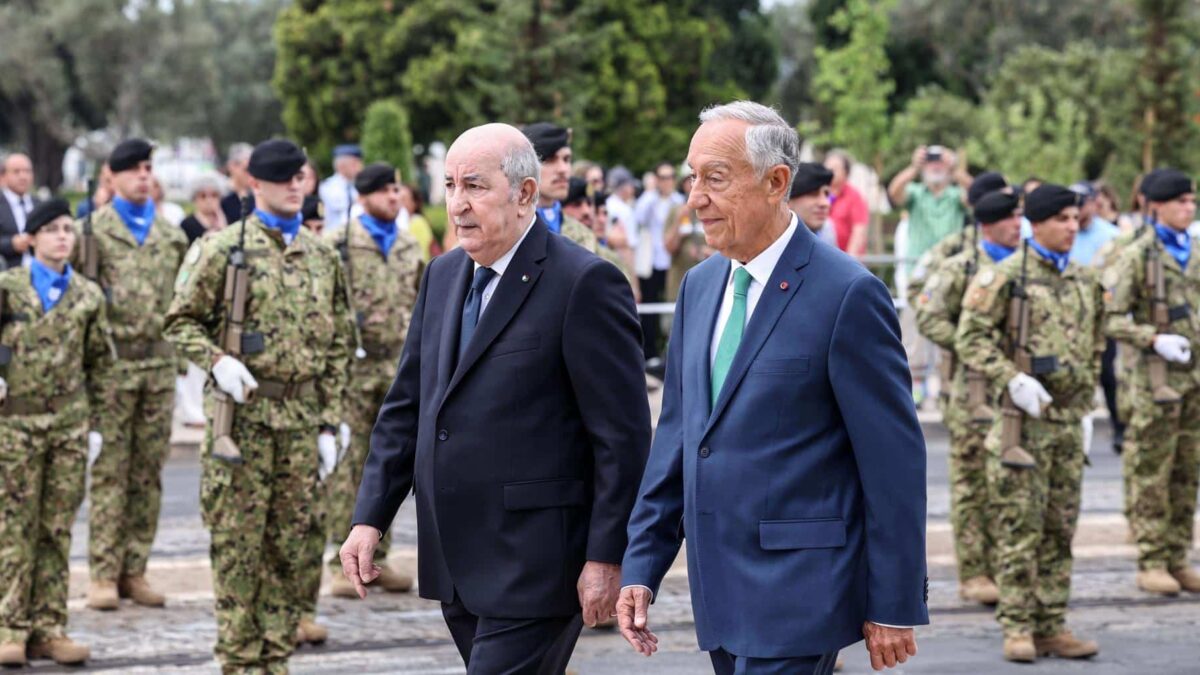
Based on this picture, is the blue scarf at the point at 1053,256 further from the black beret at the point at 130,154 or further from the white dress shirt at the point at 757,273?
the black beret at the point at 130,154

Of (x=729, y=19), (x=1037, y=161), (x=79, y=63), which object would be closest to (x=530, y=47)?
(x=1037, y=161)

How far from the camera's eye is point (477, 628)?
212 inches

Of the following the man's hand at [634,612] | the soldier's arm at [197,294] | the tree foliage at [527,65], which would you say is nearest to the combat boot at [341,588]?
the soldier's arm at [197,294]

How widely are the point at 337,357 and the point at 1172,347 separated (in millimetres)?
4904

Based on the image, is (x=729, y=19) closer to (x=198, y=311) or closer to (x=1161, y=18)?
(x=1161, y=18)

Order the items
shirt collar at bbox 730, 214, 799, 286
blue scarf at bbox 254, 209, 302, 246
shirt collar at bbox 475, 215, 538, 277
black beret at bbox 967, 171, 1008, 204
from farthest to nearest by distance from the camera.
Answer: black beret at bbox 967, 171, 1008, 204 < blue scarf at bbox 254, 209, 302, 246 < shirt collar at bbox 475, 215, 538, 277 < shirt collar at bbox 730, 214, 799, 286

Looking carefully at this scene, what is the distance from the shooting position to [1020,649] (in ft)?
28.5

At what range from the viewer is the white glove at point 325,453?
8.13 metres

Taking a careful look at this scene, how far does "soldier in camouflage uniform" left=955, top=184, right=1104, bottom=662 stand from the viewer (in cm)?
876

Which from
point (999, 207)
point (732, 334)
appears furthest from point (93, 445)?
point (732, 334)

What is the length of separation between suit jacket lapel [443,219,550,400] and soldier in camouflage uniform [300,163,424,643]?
→ 4911 millimetres

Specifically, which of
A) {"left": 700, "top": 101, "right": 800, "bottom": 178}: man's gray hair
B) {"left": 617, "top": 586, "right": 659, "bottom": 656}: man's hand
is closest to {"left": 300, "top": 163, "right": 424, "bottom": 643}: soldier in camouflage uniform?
{"left": 617, "top": 586, "right": 659, "bottom": 656}: man's hand

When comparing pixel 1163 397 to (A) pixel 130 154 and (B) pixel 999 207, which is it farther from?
(A) pixel 130 154

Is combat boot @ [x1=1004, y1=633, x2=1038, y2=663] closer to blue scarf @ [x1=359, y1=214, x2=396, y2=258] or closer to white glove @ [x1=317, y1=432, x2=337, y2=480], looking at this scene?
white glove @ [x1=317, y1=432, x2=337, y2=480]
